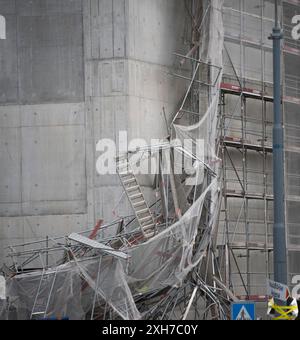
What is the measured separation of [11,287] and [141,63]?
6597 mm

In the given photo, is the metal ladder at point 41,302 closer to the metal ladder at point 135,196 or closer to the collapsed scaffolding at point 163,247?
the collapsed scaffolding at point 163,247

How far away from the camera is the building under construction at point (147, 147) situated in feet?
81.9

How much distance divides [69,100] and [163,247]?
4.89m

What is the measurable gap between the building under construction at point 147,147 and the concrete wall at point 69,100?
0.03m

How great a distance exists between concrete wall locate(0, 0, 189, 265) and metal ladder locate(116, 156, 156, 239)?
73 cm

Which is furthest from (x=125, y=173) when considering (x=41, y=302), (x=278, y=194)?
(x=278, y=194)

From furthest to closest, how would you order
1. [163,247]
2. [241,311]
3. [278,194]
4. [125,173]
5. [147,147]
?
[125,173] → [147,147] → [163,247] → [278,194] → [241,311]

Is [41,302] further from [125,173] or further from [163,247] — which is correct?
[125,173]

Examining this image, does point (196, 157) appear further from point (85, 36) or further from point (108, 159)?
point (85, 36)

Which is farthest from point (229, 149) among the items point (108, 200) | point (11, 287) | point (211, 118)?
point (11, 287)

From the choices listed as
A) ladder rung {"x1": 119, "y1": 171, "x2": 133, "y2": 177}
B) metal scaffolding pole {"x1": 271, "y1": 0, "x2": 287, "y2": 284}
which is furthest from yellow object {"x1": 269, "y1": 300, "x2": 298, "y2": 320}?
ladder rung {"x1": 119, "y1": 171, "x2": 133, "y2": 177}

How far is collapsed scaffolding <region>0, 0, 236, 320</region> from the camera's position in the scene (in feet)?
76.6

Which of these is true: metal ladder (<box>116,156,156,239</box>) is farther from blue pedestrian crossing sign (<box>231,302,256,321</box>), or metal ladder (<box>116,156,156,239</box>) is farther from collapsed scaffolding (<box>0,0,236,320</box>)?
blue pedestrian crossing sign (<box>231,302,256,321</box>)

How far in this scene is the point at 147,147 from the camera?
25188 mm
